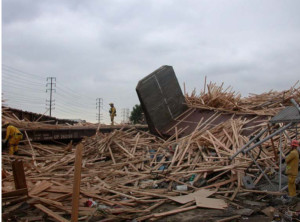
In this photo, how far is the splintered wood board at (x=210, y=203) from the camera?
6.43 m

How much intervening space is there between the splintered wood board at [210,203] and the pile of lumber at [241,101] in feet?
21.3

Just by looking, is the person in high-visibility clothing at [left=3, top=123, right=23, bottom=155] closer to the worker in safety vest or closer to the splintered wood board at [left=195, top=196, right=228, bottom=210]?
the splintered wood board at [left=195, top=196, right=228, bottom=210]

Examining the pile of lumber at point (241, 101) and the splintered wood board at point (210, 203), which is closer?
the splintered wood board at point (210, 203)

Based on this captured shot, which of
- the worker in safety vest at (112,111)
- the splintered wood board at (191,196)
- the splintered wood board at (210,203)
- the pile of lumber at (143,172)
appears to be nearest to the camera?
the pile of lumber at (143,172)

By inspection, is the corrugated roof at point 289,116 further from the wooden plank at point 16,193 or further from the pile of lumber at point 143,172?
the wooden plank at point 16,193

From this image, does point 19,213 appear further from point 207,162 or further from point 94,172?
point 207,162

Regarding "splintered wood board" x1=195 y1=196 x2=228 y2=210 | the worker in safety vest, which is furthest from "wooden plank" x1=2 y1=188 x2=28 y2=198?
the worker in safety vest

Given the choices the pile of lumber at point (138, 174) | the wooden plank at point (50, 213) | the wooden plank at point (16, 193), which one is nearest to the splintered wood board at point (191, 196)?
the pile of lumber at point (138, 174)

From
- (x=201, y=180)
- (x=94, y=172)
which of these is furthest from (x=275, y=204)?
(x=94, y=172)

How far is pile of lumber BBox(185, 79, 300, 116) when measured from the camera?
43.3 feet

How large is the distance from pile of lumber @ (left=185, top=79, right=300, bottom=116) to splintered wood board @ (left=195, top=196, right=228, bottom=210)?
21.3 ft

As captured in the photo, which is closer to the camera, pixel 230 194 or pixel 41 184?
pixel 41 184

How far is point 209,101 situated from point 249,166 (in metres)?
7.05

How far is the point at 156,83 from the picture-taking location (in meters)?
14.0
